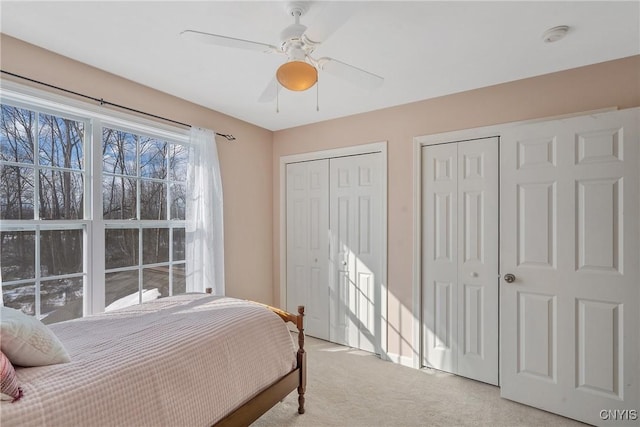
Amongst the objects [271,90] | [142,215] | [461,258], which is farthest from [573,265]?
[142,215]

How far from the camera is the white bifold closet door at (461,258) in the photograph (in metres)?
2.69

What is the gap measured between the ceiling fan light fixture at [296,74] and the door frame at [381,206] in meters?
1.83

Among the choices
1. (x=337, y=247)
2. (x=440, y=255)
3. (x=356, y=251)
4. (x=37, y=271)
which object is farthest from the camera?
(x=337, y=247)

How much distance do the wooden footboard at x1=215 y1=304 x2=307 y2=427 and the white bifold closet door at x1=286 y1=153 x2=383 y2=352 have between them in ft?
4.08

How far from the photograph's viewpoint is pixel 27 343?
127 cm

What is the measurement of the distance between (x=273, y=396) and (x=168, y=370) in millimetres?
784

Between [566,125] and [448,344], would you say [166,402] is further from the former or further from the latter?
[566,125]

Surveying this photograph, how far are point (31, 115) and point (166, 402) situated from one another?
2.13 m

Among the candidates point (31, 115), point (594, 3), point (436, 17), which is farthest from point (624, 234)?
point (31, 115)

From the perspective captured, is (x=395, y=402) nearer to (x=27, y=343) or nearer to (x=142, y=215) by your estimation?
(x=27, y=343)

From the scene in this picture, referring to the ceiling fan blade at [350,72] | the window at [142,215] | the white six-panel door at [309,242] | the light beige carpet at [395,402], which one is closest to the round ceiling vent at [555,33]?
the ceiling fan blade at [350,72]

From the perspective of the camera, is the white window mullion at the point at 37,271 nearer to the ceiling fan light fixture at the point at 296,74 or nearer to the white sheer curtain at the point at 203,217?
the white sheer curtain at the point at 203,217

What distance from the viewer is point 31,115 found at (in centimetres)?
216

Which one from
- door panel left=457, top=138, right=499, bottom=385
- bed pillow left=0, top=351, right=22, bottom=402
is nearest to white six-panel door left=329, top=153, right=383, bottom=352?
door panel left=457, top=138, right=499, bottom=385
